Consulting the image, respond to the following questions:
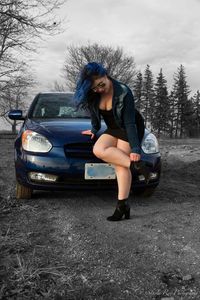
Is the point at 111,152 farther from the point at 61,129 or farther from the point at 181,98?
the point at 181,98

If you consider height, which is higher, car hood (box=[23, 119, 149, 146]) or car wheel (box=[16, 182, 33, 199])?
car hood (box=[23, 119, 149, 146])

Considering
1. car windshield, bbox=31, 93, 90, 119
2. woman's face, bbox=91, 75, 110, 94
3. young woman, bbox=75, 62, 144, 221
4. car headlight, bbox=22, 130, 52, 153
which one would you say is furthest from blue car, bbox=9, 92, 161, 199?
woman's face, bbox=91, 75, 110, 94

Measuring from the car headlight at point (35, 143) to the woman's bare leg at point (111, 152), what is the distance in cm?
73

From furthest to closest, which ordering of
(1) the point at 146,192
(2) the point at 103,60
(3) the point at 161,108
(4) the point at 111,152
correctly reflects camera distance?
(3) the point at 161,108
(2) the point at 103,60
(1) the point at 146,192
(4) the point at 111,152

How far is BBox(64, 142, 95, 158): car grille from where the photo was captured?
4488 mm

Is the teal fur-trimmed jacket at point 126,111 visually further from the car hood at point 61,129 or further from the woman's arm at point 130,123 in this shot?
the car hood at point 61,129

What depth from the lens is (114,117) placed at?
3.85m

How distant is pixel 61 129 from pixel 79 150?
406 mm

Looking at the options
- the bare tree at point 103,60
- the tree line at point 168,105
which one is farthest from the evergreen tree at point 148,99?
the bare tree at point 103,60

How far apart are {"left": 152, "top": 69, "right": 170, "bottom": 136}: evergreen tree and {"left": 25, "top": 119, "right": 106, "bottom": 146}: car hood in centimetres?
6440

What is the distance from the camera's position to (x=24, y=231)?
368 cm

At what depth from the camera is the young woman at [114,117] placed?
3648 millimetres

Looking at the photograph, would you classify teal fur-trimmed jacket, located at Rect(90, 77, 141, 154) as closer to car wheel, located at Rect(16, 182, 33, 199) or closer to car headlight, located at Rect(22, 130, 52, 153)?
car headlight, located at Rect(22, 130, 52, 153)

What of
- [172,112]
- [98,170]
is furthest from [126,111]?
[172,112]
